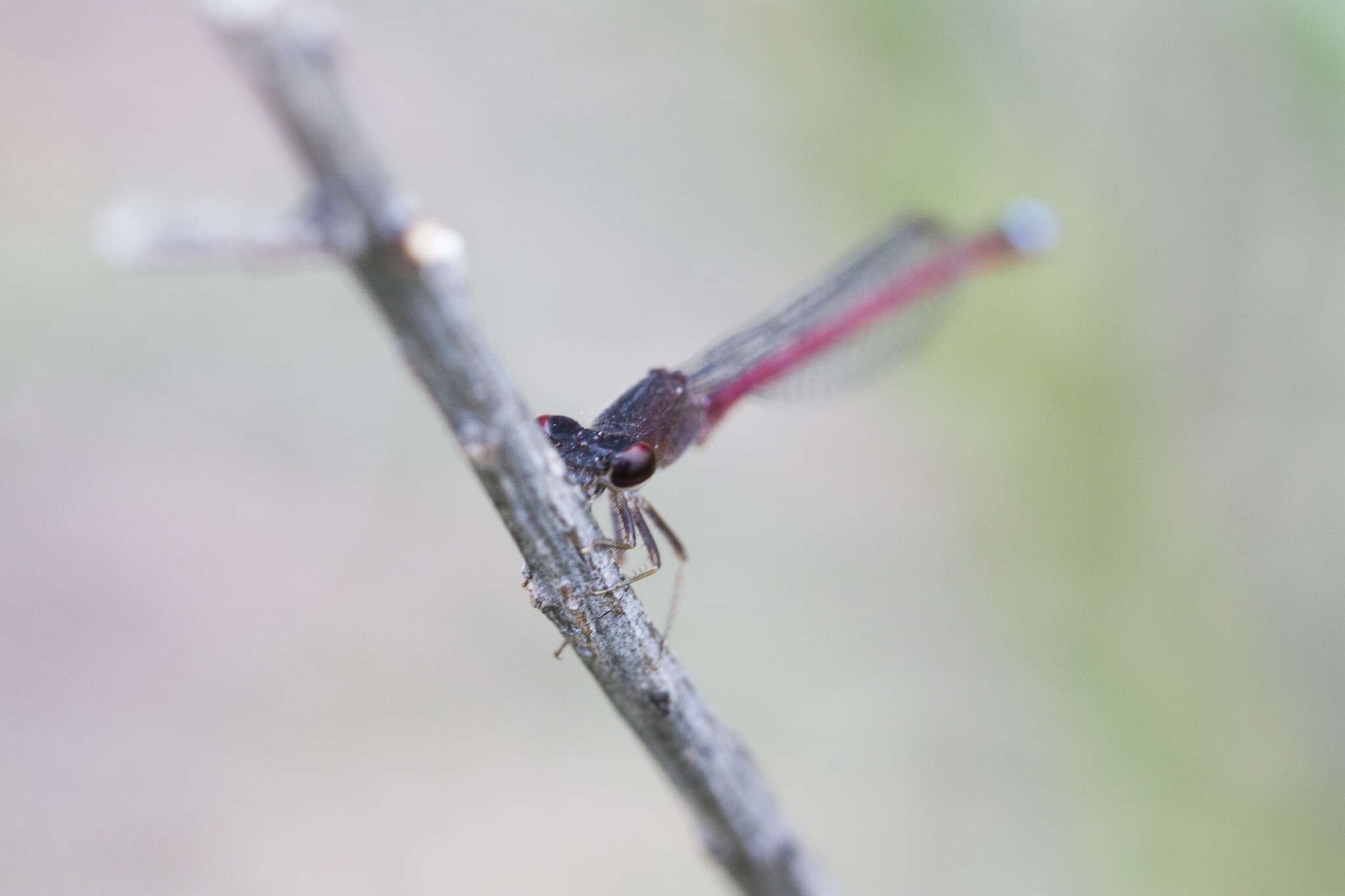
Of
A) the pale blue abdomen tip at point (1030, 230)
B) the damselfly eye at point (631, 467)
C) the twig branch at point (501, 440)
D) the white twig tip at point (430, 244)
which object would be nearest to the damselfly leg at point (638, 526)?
the damselfly eye at point (631, 467)

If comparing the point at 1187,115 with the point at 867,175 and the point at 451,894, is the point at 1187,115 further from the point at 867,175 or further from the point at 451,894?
the point at 451,894

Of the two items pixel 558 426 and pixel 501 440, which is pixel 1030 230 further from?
pixel 501 440

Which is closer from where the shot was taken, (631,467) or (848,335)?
(631,467)

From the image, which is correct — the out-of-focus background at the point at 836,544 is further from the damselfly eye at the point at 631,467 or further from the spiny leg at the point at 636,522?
the damselfly eye at the point at 631,467

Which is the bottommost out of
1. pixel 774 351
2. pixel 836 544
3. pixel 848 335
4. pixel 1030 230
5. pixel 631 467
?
pixel 631 467

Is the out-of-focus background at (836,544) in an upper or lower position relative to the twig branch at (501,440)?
upper

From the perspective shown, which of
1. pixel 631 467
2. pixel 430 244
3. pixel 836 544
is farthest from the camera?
pixel 836 544

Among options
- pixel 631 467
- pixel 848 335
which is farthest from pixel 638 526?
pixel 848 335
